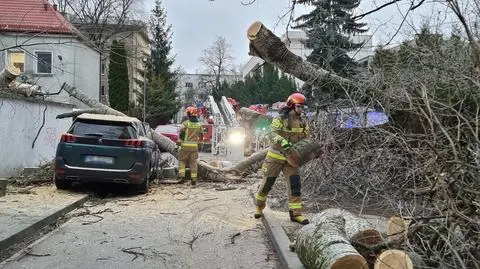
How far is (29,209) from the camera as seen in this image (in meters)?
9.01

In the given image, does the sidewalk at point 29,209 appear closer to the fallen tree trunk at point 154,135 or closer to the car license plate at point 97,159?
the car license plate at point 97,159

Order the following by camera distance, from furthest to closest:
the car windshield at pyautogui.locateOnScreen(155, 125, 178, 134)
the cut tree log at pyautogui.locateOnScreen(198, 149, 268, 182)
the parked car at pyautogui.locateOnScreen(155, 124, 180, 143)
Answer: the car windshield at pyautogui.locateOnScreen(155, 125, 178, 134), the parked car at pyautogui.locateOnScreen(155, 124, 180, 143), the cut tree log at pyautogui.locateOnScreen(198, 149, 268, 182)

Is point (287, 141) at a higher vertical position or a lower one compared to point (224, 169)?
higher

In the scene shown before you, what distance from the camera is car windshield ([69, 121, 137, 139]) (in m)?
11.3

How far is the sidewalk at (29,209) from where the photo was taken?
7230 mm

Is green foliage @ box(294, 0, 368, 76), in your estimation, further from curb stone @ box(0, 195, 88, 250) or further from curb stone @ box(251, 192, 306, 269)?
curb stone @ box(0, 195, 88, 250)

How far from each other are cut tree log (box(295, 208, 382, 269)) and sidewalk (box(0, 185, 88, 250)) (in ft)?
12.2

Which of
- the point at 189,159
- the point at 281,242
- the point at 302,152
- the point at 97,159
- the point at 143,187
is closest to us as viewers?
the point at 281,242

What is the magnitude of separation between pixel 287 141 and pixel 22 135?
347 inches

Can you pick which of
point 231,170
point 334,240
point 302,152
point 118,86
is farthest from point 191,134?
point 118,86

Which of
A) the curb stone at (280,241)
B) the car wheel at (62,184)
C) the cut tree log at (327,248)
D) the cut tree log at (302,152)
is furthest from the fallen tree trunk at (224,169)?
the cut tree log at (327,248)

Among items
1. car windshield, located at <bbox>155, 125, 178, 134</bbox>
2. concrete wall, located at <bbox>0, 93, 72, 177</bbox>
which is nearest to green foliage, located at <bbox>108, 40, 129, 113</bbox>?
car windshield, located at <bbox>155, 125, 178, 134</bbox>

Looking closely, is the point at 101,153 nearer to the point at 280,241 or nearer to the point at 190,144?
the point at 190,144

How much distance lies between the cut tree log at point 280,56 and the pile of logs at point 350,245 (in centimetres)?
376
